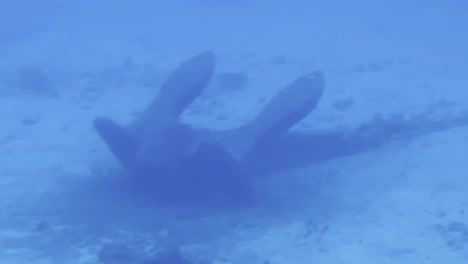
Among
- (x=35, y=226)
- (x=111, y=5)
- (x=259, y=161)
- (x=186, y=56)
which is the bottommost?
(x=35, y=226)

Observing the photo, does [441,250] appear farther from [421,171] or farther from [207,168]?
[207,168]

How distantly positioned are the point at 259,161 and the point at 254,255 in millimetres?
4063

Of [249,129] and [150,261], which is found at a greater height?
[249,129]

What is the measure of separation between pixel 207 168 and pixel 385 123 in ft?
22.6

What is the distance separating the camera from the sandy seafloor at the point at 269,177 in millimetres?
11281

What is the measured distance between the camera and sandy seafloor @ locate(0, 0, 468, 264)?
37.0 feet

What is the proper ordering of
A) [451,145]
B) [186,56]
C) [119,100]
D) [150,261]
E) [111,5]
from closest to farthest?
[150,261] → [451,145] → [119,100] → [186,56] → [111,5]

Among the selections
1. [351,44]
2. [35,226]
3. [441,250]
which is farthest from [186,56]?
[441,250]

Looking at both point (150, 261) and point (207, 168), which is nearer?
point (150, 261)

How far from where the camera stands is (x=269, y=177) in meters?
14.1

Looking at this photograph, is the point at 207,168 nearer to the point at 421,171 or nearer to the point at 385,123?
the point at 421,171

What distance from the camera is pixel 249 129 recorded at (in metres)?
13.8

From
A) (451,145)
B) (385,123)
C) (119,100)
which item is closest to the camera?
(451,145)

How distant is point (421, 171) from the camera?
566 inches
